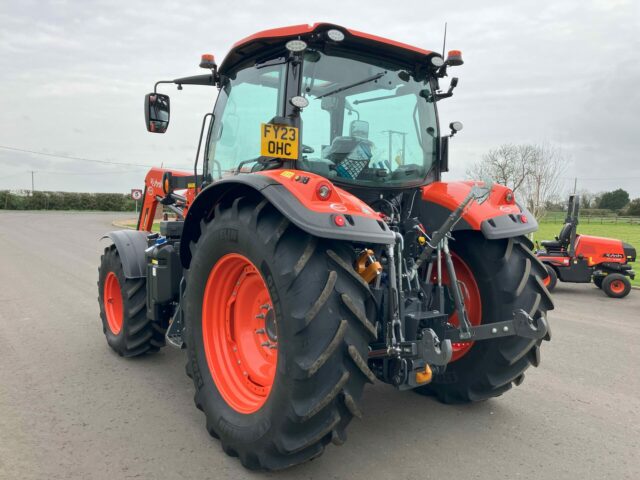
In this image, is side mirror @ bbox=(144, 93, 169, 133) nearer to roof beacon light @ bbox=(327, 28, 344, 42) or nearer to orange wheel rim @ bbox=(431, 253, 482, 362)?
roof beacon light @ bbox=(327, 28, 344, 42)

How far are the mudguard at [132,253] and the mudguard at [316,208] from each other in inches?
82.3

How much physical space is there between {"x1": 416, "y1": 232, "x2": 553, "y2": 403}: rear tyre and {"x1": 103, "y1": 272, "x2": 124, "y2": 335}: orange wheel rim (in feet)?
11.3

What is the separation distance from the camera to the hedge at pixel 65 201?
49.9m

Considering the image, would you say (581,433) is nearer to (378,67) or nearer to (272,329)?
(272,329)

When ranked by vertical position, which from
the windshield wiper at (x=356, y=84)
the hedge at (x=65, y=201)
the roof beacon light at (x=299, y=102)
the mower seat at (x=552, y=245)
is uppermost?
the windshield wiper at (x=356, y=84)

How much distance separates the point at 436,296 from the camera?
3504 mm

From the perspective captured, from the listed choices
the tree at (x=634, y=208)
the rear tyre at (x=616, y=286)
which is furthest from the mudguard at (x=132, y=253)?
the tree at (x=634, y=208)

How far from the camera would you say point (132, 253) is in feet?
16.0

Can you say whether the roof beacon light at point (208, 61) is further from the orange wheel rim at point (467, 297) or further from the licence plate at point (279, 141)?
the orange wheel rim at point (467, 297)

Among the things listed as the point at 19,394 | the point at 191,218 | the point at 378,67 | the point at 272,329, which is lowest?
the point at 19,394

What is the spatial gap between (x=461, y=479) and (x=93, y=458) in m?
2.12

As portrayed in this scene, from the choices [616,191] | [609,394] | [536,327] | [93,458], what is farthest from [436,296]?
[616,191]

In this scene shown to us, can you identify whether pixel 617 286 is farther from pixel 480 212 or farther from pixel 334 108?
pixel 334 108

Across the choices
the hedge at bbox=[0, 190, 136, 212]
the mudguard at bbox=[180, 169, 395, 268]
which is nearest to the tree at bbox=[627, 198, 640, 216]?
the hedge at bbox=[0, 190, 136, 212]
